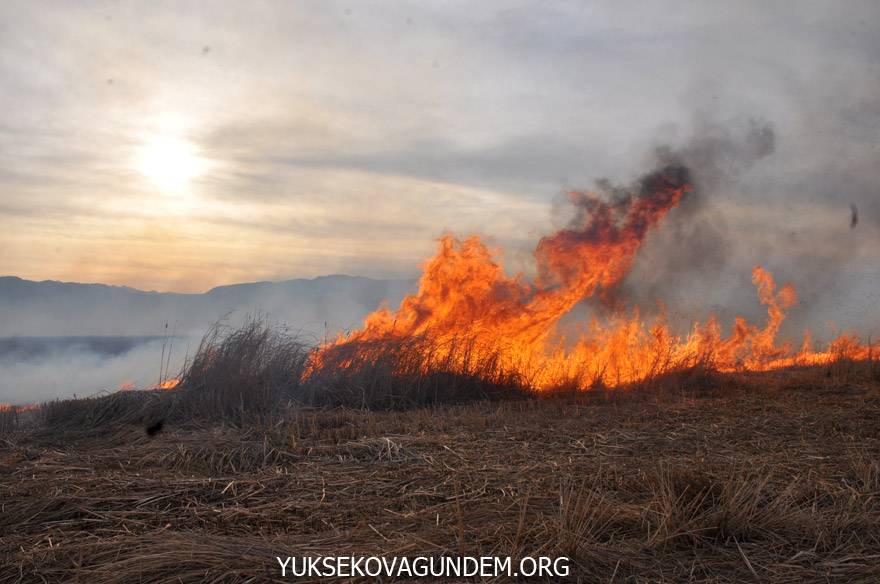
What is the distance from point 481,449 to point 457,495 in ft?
7.23

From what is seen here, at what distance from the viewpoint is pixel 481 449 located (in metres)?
6.38

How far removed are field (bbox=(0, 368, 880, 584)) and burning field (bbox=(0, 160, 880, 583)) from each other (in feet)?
0.07

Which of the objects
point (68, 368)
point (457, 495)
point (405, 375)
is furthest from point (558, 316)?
point (68, 368)

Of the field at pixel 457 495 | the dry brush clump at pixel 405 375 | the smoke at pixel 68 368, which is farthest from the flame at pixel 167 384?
the smoke at pixel 68 368

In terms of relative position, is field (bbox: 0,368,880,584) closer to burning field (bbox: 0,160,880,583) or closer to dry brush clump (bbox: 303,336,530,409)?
burning field (bbox: 0,160,880,583)

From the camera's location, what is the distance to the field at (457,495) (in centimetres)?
356

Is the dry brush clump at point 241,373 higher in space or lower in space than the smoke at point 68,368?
higher

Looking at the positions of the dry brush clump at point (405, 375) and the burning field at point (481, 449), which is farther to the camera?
the dry brush clump at point (405, 375)

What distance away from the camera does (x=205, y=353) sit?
394 inches

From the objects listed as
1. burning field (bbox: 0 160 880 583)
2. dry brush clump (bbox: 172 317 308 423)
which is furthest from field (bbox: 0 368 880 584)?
dry brush clump (bbox: 172 317 308 423)

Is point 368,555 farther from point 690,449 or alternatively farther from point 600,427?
point 600,427

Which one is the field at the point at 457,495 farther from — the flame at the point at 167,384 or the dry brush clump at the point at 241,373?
the flame at the point at 167,384

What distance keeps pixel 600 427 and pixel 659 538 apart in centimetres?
385

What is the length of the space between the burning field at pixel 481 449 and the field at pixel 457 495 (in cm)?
2
